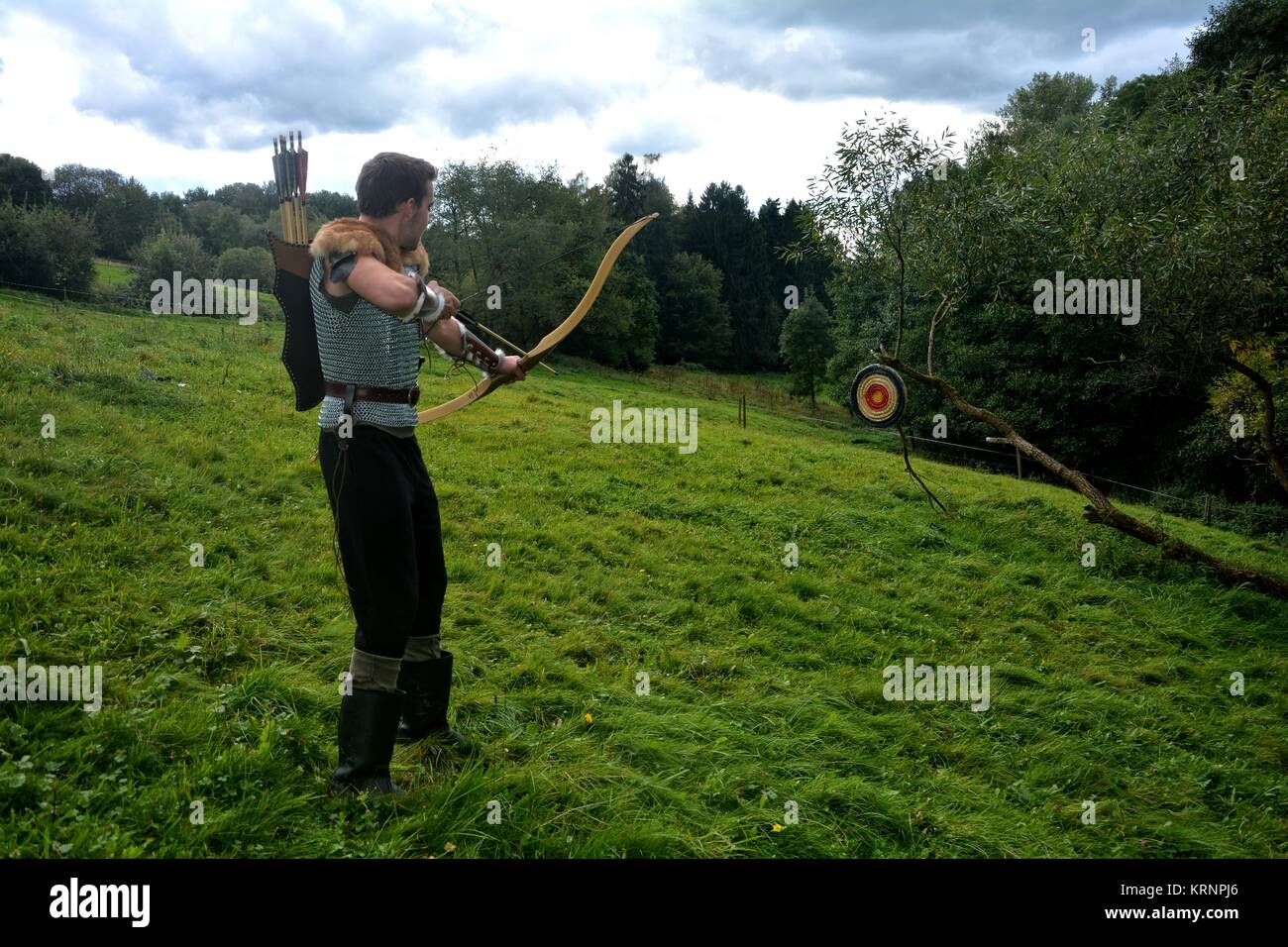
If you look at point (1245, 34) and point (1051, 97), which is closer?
point (1245, 34)

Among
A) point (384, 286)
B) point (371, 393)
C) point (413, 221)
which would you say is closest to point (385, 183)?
point (413, 221)

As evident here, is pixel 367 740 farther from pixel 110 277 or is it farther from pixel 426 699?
pixel 110 277

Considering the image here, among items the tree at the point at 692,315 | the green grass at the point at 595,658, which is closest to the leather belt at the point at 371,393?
the green grass at the point at 595,658

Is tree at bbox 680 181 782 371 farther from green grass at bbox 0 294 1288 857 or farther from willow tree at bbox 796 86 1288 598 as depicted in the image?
green grass at bbox 0 294 1288 857

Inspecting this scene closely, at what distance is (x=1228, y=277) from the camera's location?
10.9 m

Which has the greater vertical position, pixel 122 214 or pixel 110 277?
pixel 122 214

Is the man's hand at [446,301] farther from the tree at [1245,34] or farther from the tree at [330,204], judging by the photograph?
the tree at [330,204]

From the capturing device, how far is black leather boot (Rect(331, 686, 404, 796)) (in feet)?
11.9

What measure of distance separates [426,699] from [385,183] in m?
2.78

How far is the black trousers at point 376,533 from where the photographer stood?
3619 millimetres

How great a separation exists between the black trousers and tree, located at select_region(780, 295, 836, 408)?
41076 mm

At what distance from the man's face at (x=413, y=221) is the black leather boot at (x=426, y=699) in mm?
2267

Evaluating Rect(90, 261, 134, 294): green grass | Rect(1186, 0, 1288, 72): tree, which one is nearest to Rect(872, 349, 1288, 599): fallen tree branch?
Rect(1186, 0, 1288, 72): tree

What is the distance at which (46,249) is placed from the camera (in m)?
29.9
